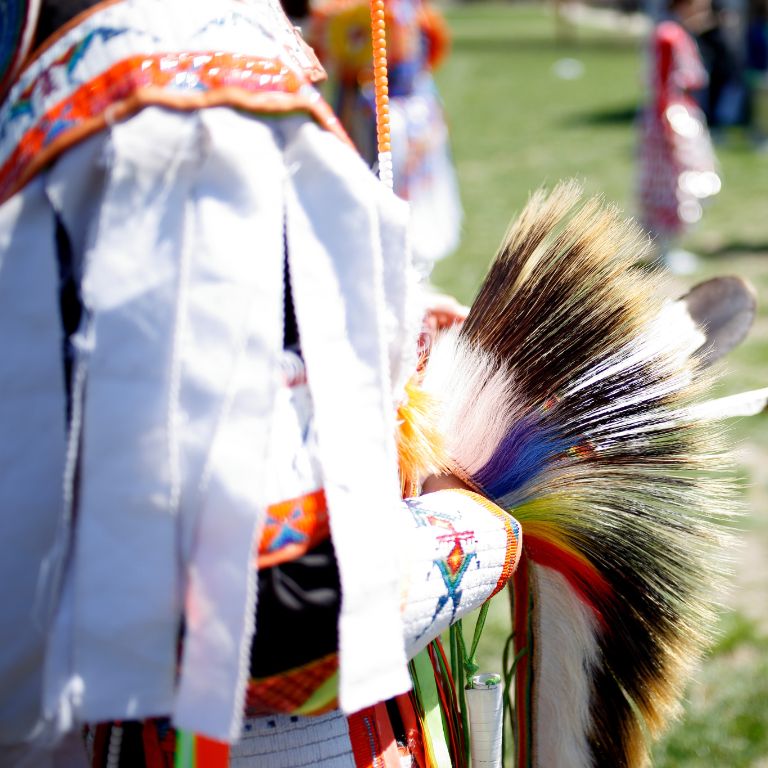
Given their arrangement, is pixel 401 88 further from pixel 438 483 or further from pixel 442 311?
pixel 438 483

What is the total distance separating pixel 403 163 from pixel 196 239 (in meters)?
4.89

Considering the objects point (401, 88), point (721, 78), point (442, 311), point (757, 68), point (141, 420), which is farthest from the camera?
point (721, 78)

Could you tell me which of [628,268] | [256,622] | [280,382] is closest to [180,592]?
[256,622]

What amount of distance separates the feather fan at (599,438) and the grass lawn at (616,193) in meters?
0.07

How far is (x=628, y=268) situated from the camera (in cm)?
112

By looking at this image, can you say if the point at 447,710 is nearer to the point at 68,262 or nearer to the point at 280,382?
the point at 280,382

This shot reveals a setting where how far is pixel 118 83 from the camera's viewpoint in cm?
78

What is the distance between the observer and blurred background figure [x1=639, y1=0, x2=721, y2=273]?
5.60m

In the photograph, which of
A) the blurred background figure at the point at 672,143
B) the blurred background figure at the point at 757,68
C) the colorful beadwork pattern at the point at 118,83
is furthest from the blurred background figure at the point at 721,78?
the colorful beadwork pattern at the point at 118,83

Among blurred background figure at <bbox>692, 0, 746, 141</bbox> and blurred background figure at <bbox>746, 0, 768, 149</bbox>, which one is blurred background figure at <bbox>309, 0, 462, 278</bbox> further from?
blurred background figure at <bbox>692, 0, 746, 141</bbox>

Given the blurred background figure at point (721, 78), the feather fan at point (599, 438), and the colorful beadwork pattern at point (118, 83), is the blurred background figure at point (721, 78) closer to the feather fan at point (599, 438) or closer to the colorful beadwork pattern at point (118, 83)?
the feather fan at point (599, 438)

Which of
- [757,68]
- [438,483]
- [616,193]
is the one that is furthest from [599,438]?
[757,68]

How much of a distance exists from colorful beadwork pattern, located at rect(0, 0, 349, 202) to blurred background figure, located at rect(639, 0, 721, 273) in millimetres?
5013

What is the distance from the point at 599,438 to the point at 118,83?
1.91ft
